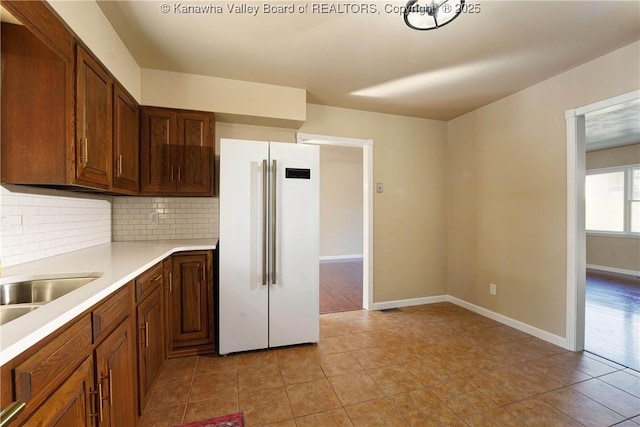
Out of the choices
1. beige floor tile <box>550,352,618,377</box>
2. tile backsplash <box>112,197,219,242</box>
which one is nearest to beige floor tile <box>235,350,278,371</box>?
tile backsplash <box>112,197,219,242</box>

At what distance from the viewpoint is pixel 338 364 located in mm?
2324

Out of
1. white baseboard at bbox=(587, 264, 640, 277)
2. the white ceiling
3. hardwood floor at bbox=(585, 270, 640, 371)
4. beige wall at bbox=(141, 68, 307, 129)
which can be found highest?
the white ceiling

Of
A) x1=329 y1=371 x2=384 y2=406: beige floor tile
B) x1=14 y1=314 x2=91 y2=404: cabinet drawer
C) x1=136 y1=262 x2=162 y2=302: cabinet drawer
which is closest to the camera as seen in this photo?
x1=14 y1=314 x2=91 y2=404: cabinet drawer

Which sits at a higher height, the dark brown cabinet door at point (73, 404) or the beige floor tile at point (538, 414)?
the dark brown cabinet door at point (73, 404)

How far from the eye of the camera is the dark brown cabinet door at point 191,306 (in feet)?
7.80

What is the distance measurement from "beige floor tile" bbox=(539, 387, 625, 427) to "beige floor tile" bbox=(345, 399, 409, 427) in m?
1.03

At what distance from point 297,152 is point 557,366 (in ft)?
9.16

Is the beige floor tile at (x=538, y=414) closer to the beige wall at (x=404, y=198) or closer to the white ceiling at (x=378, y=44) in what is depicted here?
the beige wall at (x=404, y=198)

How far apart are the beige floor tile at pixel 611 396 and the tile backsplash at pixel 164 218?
3351mm

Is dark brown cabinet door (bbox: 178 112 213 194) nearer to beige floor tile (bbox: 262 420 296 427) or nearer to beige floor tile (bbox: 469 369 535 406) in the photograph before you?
beige floor tile (bbox: 262 420 296 427)

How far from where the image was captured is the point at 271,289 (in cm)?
252

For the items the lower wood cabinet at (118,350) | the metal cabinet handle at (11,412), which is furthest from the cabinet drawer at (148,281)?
the metal cabinet handle at (11,412)

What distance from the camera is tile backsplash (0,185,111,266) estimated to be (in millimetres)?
1496

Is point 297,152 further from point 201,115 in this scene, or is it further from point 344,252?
point 344,252
